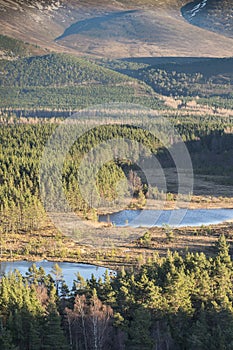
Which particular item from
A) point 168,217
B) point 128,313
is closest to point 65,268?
point 128,313

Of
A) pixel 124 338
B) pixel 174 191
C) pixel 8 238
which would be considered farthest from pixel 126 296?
pixel 174 191

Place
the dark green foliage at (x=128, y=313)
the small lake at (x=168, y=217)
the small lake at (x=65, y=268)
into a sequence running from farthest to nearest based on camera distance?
the small lake at (x=168, y=217) → the small lake at (x=65, y=268) → the dark green foliage at (x=128, y=313)

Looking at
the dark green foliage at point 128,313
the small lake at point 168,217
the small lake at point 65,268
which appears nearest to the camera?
the dark green foliage at point 128,313

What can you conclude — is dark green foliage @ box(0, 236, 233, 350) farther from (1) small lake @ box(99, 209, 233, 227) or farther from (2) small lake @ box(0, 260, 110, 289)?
(1) small lake @ box(99, 209, 233, 227)

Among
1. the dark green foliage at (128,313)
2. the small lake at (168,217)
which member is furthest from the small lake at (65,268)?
the small lake at (168,217)

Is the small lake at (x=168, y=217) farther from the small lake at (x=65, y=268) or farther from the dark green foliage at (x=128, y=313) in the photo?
the dark green foliage at (x=128, y=313)

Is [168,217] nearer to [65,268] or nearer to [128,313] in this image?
[65,268]

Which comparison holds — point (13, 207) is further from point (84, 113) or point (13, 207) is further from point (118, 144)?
point (84, 113)

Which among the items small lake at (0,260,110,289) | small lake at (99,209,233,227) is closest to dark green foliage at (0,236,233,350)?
small lake at (0,260,110,289)
